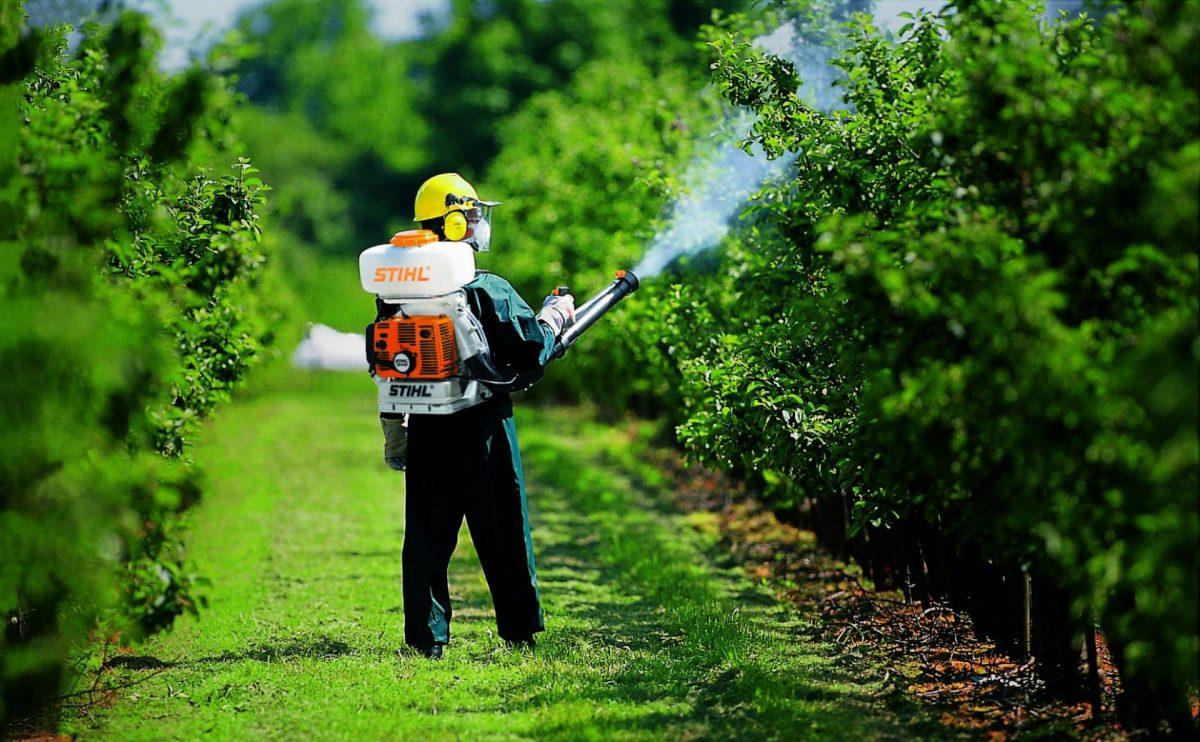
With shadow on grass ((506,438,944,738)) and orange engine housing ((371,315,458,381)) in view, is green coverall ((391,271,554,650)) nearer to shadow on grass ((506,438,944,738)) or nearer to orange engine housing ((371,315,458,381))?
orange engine housing ((371,315,458,381))

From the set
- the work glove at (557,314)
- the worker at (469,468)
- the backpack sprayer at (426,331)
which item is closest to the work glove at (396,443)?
the worker at (469,468)

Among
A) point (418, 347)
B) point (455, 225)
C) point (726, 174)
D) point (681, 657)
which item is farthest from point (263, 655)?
point (726, 174)

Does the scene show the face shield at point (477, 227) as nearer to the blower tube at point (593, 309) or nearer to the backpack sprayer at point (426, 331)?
the backpack sprayer at point (426, 331)

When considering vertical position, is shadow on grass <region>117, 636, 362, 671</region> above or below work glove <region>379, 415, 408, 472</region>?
below

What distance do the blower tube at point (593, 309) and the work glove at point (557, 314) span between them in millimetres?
40

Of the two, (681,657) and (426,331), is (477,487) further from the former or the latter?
(681,657)

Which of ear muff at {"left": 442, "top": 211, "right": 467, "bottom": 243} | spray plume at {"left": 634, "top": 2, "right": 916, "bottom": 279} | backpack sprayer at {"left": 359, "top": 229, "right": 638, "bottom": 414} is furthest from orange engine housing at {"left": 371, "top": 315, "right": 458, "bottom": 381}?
A: spray plume at {"left": 634, "top": 2, "right": 916, "bottom": 279}

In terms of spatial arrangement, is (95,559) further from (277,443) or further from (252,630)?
(277,443)

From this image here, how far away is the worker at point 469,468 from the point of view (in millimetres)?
7570

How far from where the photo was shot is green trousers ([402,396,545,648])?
300 inches

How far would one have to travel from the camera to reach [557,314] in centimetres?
779

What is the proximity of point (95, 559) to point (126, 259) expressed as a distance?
1498mm

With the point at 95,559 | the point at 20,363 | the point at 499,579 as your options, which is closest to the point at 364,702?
the point at 499,579

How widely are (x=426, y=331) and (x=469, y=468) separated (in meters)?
0.84
